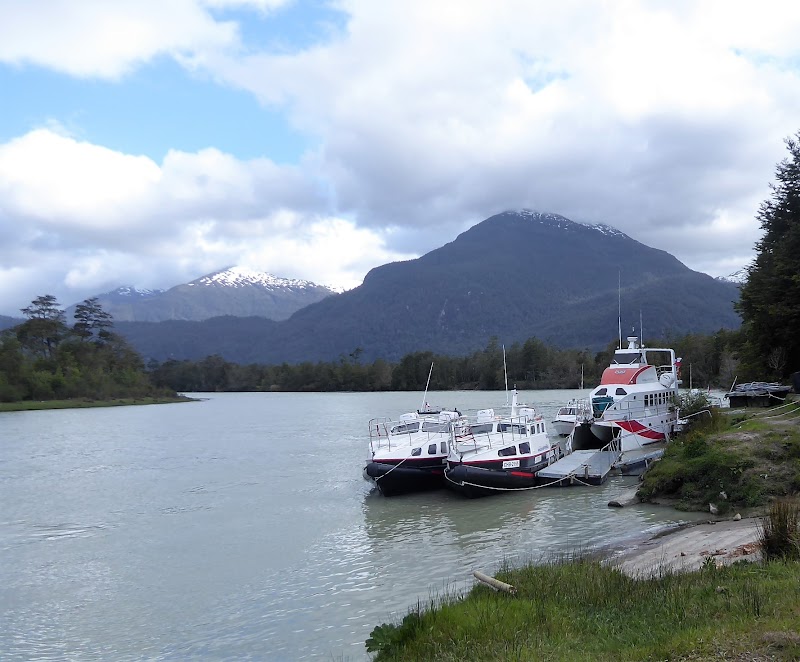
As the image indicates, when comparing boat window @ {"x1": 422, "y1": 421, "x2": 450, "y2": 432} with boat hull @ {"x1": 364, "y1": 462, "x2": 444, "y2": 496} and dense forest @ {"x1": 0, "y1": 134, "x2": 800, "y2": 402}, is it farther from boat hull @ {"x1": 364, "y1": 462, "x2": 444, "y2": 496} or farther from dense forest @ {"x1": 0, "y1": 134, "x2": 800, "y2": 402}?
dense forest @ {"x1": 0, "y1": 134, "x2": 800, "y2": 402}

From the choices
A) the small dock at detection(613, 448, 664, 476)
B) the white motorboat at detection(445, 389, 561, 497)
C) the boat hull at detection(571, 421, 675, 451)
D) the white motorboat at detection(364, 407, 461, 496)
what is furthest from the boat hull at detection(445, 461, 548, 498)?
the boat hull at detection(571, 421, 675, 451)

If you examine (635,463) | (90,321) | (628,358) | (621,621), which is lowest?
(635,463)

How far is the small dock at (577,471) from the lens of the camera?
31.5 metres

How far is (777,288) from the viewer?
43.3 meters

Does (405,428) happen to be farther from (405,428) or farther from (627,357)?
(627,357)

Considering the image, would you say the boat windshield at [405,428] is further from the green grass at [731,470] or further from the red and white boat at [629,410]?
the green grass at [731,470]

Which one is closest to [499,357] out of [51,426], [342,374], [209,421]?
[342,374]

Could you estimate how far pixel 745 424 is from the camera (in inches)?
1155

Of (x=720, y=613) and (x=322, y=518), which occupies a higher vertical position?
(x=720, y=613)

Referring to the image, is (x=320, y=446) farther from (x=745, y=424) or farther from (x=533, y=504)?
(x=745, y=424)

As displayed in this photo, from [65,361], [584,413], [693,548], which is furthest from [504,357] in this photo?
[65,361]

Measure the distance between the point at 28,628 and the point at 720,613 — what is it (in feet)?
50.6

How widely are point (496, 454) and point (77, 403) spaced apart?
11022cm

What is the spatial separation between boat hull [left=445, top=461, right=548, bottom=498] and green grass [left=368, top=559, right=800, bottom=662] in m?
16.4
